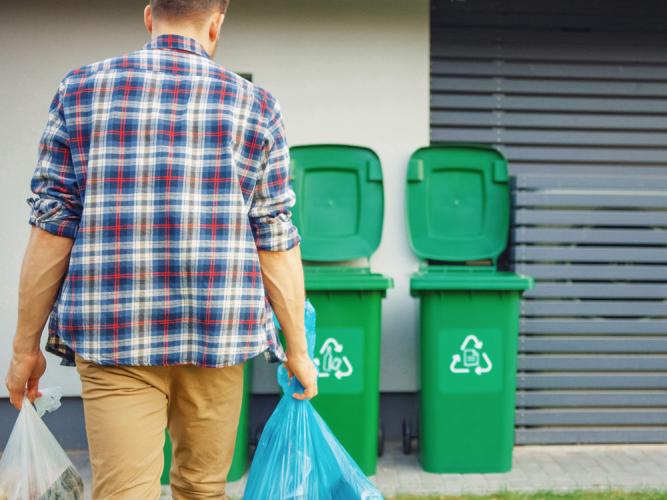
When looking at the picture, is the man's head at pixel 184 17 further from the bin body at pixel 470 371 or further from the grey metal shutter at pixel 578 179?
the grey metal shutter at pixel 578 179

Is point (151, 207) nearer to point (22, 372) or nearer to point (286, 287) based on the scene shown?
point (286, 287)

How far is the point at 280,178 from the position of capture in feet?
5.68

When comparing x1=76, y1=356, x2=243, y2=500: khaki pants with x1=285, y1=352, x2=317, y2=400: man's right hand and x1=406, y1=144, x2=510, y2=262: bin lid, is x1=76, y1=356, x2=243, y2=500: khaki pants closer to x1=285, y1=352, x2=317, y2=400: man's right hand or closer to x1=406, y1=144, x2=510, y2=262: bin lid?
x1=285, y1=352, x2=317, y2=400: man's right hand

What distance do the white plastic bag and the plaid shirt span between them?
0.61 metres

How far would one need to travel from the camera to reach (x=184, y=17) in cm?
169

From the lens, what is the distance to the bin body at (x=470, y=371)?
12.3 feet

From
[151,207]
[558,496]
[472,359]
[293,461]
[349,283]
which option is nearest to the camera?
[151,207]

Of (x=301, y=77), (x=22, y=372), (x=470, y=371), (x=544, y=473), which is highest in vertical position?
(x=301, y=77)

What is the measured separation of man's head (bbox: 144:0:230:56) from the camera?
1.69m

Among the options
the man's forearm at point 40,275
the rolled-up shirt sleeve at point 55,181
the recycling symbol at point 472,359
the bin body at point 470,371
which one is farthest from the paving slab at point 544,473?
the rolled-up shirt sleeve at point 55,181

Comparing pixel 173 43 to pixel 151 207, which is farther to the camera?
pixel 173 43

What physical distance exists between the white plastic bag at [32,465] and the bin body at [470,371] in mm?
2228

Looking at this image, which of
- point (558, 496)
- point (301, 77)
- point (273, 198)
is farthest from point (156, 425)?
point (301, 77)

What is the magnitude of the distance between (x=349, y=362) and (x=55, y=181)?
2393 mm
